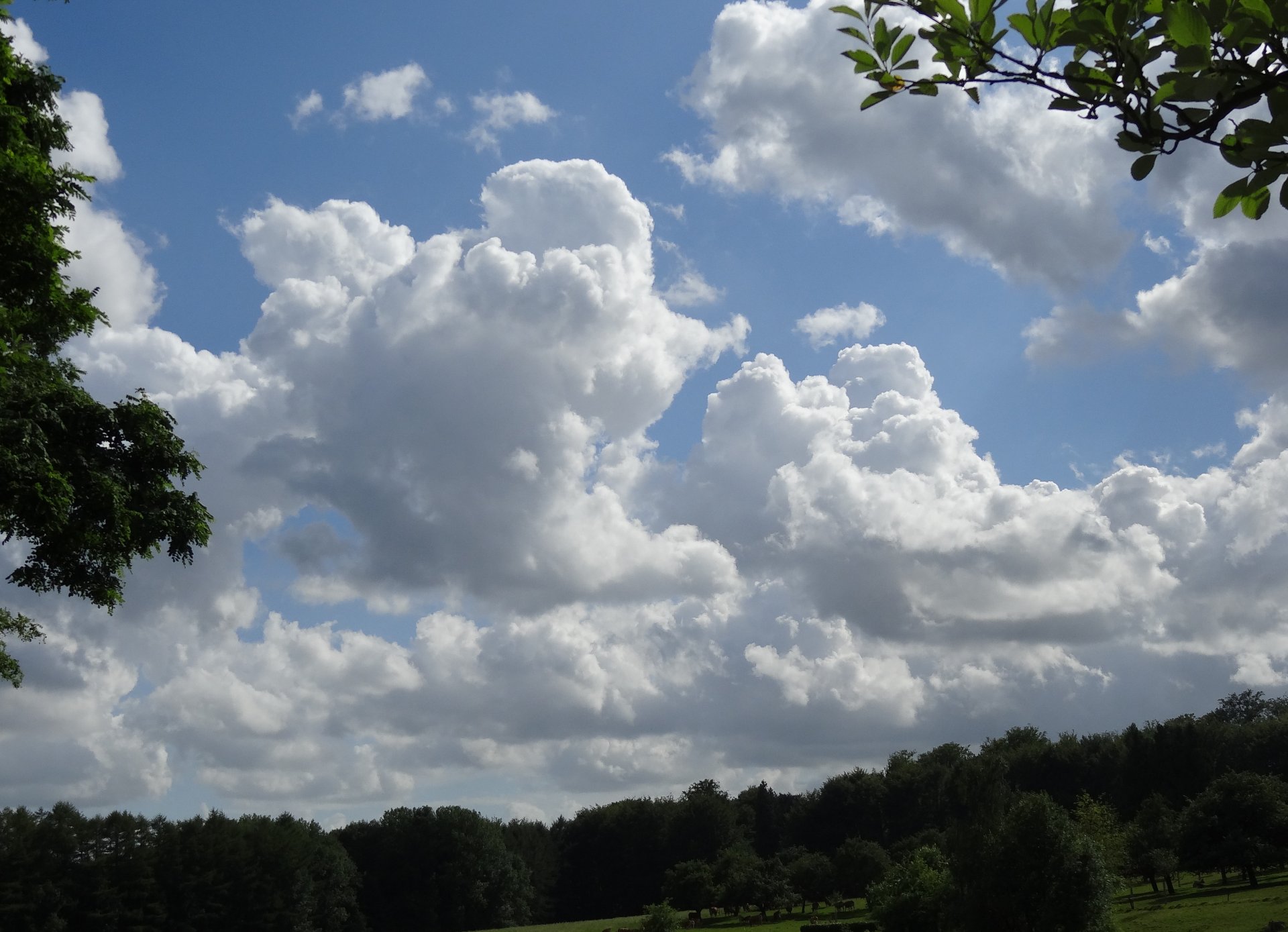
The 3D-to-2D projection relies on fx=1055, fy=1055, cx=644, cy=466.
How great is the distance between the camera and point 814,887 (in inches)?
3718

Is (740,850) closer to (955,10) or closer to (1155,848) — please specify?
(1155,848)

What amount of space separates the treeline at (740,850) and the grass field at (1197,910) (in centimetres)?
186

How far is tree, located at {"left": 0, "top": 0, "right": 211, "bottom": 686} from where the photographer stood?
15414 millimetres

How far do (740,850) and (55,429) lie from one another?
9483cm

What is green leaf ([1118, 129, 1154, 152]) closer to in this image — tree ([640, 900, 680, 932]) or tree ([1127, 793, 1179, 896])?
tree ([1127, 793, 1179, 896])

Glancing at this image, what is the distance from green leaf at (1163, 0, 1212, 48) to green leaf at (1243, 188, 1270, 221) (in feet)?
2.85

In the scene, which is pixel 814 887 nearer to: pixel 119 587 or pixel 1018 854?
pixel 1018 854

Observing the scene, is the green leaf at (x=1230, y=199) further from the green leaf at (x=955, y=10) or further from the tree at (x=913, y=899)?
the tree at (x=913, y=899)

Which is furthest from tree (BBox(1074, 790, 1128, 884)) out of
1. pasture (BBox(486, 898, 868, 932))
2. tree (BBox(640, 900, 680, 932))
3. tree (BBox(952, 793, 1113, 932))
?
tree (BBox(640, 900, 680, 932))

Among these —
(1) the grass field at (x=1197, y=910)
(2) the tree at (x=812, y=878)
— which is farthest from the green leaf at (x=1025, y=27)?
(2) the tree at (x=812, y=878)

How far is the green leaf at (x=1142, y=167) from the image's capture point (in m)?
4.02

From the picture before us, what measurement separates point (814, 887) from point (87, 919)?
196 feet

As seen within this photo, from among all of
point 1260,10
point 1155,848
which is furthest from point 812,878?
point 1260,10

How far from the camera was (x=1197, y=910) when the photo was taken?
54.5 metres
